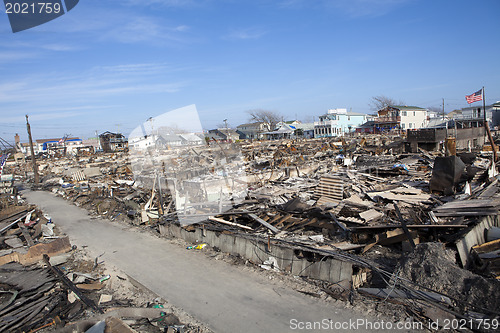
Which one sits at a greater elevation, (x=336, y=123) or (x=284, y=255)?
(x=336, y=123)

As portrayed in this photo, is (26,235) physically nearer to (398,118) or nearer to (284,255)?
(284,255)

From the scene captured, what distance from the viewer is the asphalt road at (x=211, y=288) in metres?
5.50

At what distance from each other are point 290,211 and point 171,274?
4270mm

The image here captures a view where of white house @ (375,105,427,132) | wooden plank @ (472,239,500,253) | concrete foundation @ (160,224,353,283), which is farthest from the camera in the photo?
white house @ (375,105,427,132)

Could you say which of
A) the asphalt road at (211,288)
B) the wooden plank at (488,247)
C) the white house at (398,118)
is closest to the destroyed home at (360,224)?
the wooden plank at (488,247)

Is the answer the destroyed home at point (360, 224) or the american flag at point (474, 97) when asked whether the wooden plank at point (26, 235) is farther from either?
the american flag at point (474, 97)

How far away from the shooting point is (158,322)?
5.63m

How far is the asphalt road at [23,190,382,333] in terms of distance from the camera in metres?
5.50

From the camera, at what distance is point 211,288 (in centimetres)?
689

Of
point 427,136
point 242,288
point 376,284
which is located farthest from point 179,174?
point 427,136

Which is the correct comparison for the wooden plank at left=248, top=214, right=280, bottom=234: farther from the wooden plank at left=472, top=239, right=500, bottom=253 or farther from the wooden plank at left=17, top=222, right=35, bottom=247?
the wooden plank at left=17, top=222, right=35, bottom=247

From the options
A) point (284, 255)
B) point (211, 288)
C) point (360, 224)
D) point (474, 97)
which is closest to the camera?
point (211, 288)

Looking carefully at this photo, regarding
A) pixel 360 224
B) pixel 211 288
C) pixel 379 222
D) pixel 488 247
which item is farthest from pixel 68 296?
pixel 488 247

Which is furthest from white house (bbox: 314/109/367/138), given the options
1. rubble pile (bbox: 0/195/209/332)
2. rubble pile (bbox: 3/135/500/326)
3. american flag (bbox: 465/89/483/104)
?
rubble pile (bbox: 0/195/209/332)
